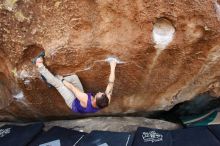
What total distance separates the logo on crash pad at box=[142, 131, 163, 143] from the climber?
0.41 metres

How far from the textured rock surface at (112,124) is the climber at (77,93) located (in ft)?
1.38

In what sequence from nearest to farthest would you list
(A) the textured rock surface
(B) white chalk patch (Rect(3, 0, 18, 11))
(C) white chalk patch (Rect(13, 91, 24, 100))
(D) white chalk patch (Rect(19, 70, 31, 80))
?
1. (B) white chalk patch (Rect(3, 0, 18, 11))
2. (D) white chalk patch (Rect(19, 70, 31, 80))
3. (C) white chalk patch (Rect(13, 91, 24, 100))
4. (A) the textured rock surface

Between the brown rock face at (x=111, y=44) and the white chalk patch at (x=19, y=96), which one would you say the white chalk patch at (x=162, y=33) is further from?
the white chalk patch at (x=19, y=96)

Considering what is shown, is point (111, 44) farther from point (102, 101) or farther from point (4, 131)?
point (4, 131)

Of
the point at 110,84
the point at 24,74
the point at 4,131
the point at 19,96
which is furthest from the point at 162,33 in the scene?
the point at 4,131

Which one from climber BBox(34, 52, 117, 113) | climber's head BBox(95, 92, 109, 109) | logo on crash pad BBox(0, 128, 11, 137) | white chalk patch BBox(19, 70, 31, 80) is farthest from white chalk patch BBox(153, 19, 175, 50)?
logo on crash pad BBox(0, 128, 11, 137)

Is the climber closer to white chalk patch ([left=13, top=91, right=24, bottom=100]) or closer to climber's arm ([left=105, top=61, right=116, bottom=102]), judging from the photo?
climber's arm ([left=105, top=61, right=116, bottom=102])

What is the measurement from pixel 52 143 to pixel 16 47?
70 cm

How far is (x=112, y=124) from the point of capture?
3156 mm

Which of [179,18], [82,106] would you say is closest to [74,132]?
[82,106]

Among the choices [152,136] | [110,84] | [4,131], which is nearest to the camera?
[110,84]

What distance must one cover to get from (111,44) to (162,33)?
1.07 ft

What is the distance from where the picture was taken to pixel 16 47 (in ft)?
8.88

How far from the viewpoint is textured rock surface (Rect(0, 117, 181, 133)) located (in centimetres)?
313
